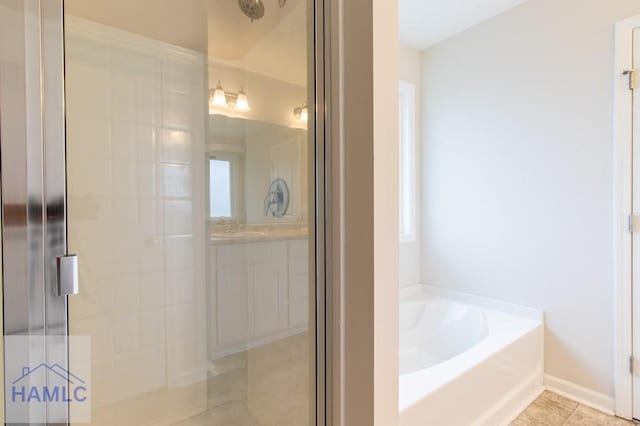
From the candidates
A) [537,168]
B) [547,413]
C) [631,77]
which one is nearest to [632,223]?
[537,168]

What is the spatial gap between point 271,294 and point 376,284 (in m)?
0.57

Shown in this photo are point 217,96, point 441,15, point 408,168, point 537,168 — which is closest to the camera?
point 217,96

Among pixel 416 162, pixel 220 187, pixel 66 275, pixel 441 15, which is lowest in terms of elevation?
pixel 66 275

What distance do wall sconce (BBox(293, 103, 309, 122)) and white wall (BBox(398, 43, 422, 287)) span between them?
73.3 inches

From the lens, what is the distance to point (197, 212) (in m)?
1.31

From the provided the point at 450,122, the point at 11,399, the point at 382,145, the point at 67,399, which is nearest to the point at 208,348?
the point at 67,399

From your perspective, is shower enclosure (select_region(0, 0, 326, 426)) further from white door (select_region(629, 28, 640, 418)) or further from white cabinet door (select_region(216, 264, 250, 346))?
white door (select_region(629, 28, 640, 418))

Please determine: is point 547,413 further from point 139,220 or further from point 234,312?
point 139,220

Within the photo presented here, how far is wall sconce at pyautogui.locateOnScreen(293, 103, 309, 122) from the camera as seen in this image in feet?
3.36

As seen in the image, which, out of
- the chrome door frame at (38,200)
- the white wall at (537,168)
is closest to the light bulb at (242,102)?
the chrome door frame at (38,200)

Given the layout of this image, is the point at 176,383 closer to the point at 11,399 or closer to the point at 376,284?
the point at 11,399

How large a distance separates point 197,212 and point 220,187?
152mm

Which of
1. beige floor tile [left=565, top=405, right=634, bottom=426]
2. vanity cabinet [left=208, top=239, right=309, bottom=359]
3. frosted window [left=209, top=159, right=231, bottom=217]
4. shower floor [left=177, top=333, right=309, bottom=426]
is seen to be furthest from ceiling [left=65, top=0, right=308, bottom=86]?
beige floor tile [left=565, top=405, right=634, bottom=426]

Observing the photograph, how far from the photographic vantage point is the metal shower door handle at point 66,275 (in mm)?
756
